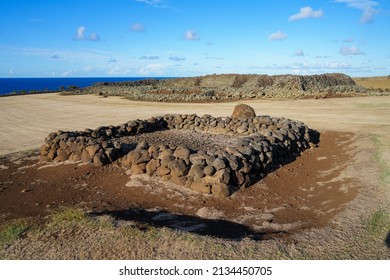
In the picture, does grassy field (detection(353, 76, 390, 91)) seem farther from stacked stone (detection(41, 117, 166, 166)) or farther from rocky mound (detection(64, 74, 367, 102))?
stacked stone (detection(41, 117, 166, 166))

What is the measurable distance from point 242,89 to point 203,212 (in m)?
32.5

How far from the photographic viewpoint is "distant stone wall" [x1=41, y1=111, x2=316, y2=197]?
8.02 m

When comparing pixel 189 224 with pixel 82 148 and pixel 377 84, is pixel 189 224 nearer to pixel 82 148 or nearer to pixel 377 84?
pixel 82 148

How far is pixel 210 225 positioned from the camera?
630 centimetres

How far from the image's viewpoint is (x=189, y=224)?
6.36 meters

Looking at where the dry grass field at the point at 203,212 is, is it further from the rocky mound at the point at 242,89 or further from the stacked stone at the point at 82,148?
the rocky mound at the point at 242,89

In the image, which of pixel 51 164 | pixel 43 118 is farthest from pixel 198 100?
pixel 51 164

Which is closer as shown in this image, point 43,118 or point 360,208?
point 360,208

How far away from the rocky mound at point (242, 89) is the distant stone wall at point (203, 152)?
56.8 feet

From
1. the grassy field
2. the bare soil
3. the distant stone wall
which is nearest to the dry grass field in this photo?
the bare soil

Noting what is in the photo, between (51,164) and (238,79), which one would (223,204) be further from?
(238,79)

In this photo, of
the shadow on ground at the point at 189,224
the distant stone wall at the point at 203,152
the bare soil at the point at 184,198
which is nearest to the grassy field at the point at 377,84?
the distant stone wall at the point at 203,152

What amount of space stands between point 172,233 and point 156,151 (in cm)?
416

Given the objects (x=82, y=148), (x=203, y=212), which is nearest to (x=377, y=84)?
(x=82, y=148)
